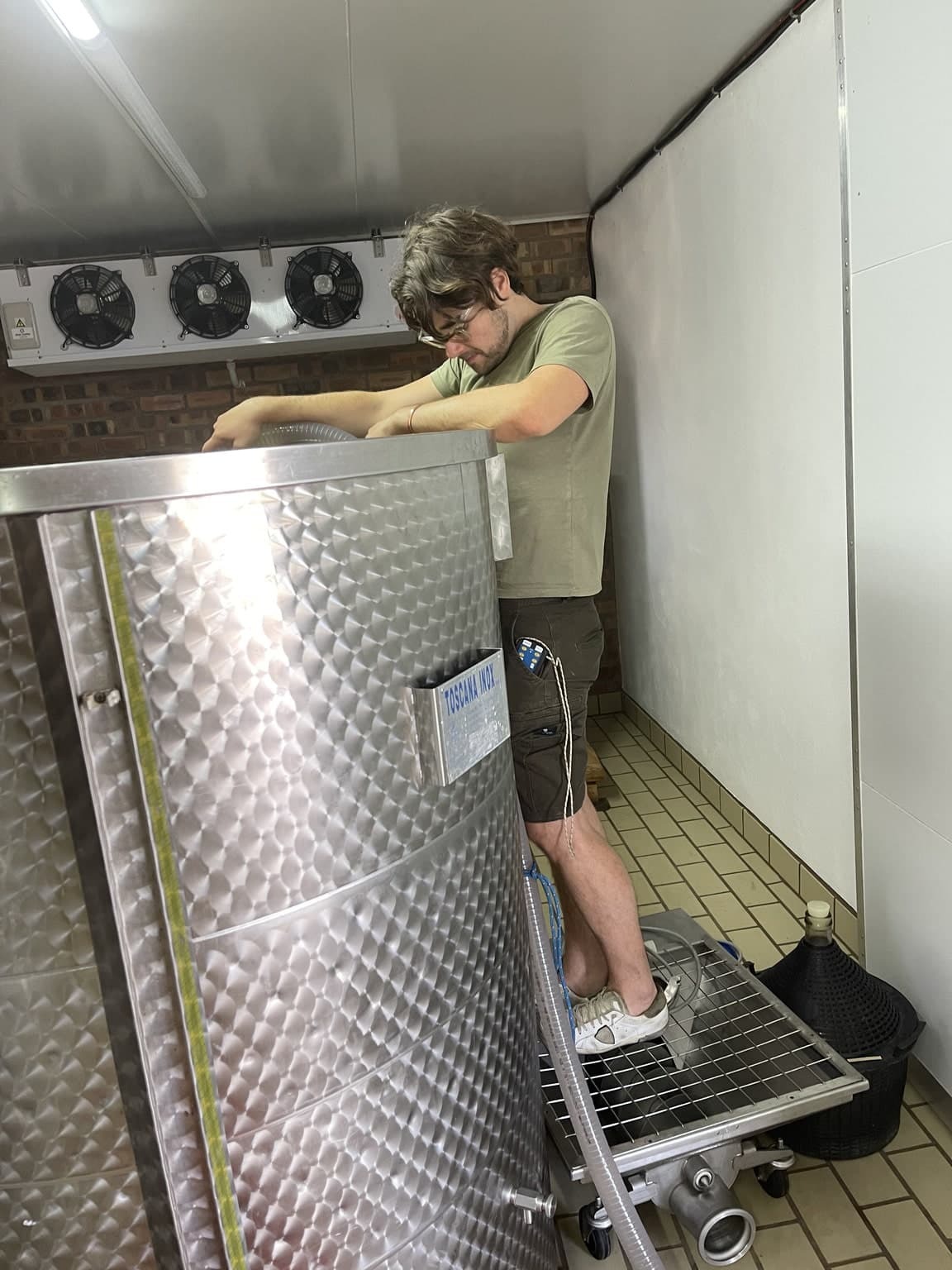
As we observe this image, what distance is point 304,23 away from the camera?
216cm

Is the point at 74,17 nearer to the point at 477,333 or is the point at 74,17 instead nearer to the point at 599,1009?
the point at 477,333

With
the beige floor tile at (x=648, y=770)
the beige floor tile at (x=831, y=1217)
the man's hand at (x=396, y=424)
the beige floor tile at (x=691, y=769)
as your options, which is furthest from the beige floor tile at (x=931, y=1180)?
the beige floor tile at (x=648, y=770)

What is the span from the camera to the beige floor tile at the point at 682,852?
3084mm

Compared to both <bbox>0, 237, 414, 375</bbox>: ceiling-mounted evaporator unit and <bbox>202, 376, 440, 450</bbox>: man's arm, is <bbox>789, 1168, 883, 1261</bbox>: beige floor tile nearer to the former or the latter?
<bbox>202, 376, 440, 450</bbox>: man's arm

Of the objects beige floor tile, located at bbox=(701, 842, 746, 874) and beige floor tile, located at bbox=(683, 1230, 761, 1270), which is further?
beige floor tile, located at bbox=(701, 842, 746, 874)

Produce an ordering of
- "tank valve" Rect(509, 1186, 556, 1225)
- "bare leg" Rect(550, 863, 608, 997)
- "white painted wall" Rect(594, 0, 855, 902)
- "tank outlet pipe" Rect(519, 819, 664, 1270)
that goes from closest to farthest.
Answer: "tank valve" Rect(509, 1186, 556, 1225)
"tank outlet pipe" Rect(519, 819, 664, 1270)
"bare leg" Rect(550, 863, 608, 997)
"white painted wall" Rect(594, 0, 855, 902)

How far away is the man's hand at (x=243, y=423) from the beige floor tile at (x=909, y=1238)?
184 centimetres

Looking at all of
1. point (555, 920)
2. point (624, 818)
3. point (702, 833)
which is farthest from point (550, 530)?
point (624, 818)

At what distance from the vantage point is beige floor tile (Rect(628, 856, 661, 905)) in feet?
9.34

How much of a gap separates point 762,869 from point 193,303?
3.05 meters

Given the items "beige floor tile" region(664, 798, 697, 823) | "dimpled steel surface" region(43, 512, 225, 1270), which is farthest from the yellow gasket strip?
"beige floor tile" region(664, 798, 697, 823)

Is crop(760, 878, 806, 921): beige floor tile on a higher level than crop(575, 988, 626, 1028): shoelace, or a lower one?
lower

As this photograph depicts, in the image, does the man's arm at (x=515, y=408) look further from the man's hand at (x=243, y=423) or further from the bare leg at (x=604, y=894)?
the bare leg at (x=604, y=894)

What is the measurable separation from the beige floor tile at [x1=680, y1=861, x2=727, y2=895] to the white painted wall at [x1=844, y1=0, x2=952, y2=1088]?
0.70 metres
